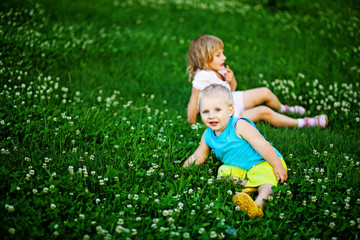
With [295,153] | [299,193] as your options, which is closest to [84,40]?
[295,153]

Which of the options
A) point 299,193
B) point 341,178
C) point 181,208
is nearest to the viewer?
point 181,208

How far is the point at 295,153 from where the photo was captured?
14.2 feet

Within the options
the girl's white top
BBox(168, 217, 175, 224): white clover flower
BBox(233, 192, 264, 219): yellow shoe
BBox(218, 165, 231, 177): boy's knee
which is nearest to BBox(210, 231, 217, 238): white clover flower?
BBox(168, 217, 175, 224): white clover flower

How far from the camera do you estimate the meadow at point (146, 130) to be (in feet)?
10.2

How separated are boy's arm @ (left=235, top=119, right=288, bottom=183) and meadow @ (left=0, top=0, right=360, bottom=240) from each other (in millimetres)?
153

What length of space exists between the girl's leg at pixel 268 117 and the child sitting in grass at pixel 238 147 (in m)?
1.33

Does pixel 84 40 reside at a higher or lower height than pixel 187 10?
lower

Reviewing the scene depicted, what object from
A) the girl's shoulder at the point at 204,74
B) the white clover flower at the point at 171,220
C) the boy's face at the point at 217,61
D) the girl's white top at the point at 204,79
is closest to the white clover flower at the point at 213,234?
the white clover flower at the point at 171,220

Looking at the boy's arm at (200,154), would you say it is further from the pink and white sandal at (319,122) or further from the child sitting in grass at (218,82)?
the pink and white sandal at (319,122)

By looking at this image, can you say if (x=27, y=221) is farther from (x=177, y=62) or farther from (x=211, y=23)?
(x=211, y=23)

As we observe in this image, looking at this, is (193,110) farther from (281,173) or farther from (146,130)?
(281,173)

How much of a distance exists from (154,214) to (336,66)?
559cm

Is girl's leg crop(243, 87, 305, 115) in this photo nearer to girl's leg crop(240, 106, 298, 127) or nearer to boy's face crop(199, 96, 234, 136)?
girl's leg crop(240, 106, 298, 127)

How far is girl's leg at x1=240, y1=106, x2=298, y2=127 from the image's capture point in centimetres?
519
